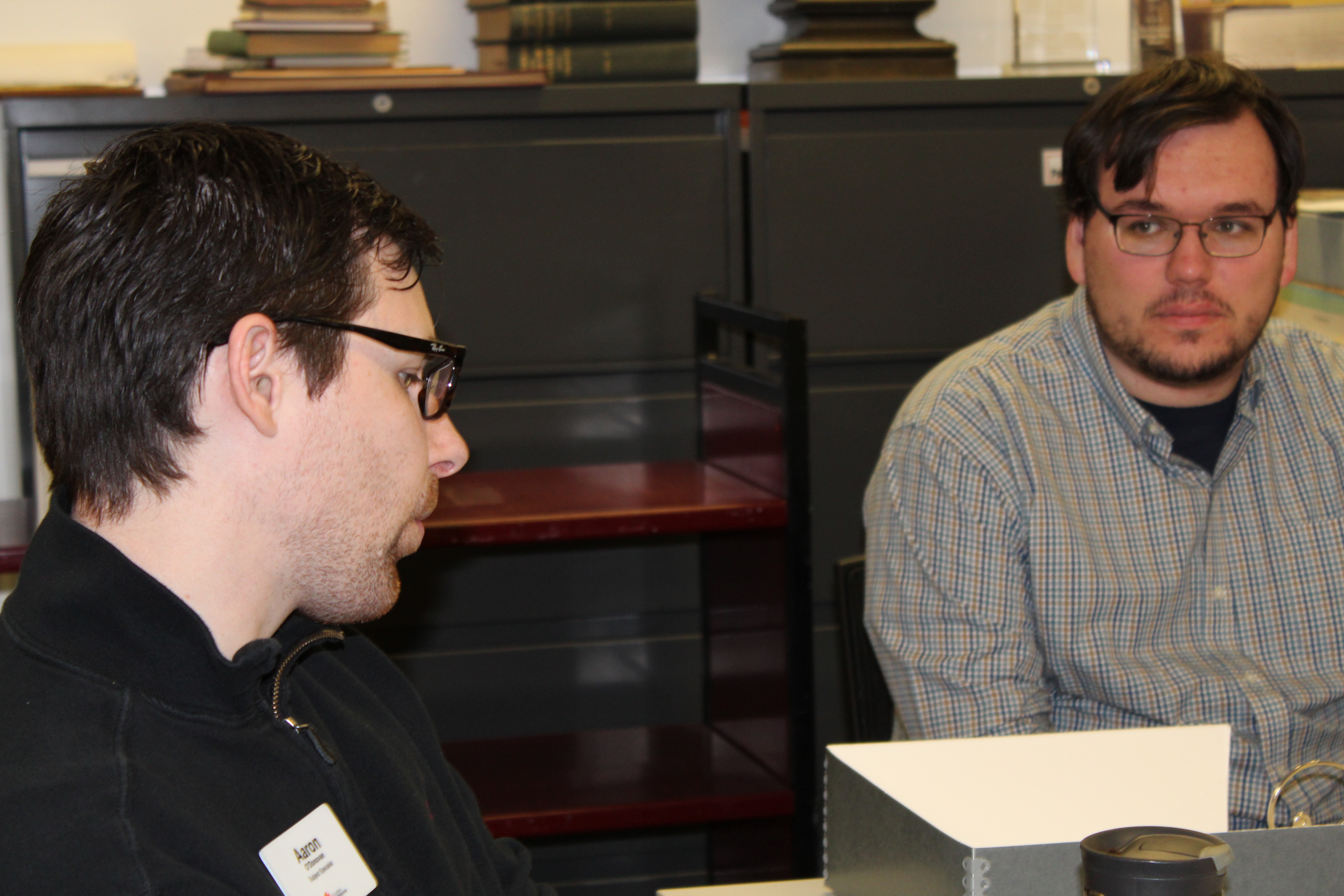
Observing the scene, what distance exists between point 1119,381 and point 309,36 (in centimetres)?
141

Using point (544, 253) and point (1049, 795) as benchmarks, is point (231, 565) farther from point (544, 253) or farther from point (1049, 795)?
point (544, 253)

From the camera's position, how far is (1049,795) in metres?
1.01

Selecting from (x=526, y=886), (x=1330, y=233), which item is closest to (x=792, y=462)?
(x=1330, y=233)

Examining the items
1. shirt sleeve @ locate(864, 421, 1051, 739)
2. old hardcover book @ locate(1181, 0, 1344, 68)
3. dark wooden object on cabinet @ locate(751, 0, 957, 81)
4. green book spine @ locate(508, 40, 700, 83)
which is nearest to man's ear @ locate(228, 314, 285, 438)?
shirt sleeve @ locate(864, 421, 1051, 739)

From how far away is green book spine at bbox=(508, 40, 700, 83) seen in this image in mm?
2324

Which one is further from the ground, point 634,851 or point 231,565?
point 231,565

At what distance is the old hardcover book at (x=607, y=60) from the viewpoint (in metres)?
2.32

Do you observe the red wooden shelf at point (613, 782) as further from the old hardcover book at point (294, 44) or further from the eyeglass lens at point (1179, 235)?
the old hardcover book at point (294, 44)

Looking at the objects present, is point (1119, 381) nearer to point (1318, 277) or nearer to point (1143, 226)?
point (1143, 226)

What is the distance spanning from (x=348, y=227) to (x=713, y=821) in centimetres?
157

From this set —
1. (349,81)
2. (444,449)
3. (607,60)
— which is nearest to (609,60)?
(607,60)

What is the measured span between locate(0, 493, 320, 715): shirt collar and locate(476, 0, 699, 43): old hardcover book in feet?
5.38

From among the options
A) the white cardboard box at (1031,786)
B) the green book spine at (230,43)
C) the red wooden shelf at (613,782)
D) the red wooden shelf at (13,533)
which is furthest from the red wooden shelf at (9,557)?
the white cardboard box at (1031,786)

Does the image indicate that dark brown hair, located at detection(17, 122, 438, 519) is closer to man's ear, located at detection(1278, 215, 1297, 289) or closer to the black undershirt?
the black undershirt
